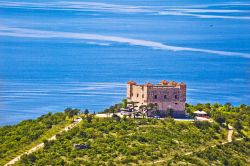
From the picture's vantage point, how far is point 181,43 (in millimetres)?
172750

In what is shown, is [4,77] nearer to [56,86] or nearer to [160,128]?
[56,86]

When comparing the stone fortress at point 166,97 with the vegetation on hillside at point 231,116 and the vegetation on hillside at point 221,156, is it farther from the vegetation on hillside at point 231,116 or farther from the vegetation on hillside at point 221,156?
the vegetation on hillside at point 221,156

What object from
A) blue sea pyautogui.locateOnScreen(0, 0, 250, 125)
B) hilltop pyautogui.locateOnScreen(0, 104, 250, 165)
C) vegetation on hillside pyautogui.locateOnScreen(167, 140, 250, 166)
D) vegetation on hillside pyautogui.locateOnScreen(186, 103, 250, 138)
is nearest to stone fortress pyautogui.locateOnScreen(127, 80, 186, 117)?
hilltop pyautogui.locateOnScreen(0, 104, 250, 165)

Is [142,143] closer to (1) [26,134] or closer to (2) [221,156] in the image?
(2) [221,156]

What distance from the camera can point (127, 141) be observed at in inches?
2731

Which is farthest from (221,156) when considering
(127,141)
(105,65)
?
(105,65)

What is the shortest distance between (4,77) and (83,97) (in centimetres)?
2212

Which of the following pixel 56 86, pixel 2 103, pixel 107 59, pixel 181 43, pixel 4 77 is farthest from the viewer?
pixel 181 43

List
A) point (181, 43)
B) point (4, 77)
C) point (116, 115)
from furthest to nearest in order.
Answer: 1. point (181, 43)
2. point (4, 77)
3. point (116, 115)

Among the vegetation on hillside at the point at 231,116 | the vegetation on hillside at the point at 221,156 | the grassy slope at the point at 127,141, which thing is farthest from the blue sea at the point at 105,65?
the vegetation on hillside at the point at 221,156

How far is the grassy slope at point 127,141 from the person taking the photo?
65.4 meters

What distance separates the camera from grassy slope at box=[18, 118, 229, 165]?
215 ft

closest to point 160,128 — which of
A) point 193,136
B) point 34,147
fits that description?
point 193,136

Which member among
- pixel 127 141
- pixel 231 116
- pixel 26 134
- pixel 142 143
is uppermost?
pixel 231 116
